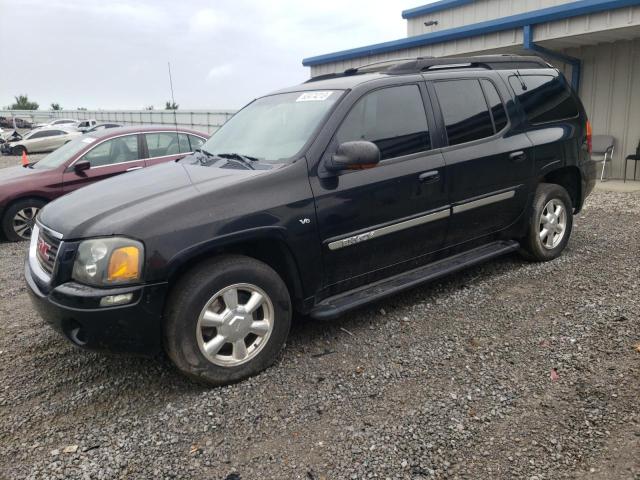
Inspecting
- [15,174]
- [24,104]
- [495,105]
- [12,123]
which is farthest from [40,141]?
[24,104]

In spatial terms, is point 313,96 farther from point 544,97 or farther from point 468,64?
point 544,97

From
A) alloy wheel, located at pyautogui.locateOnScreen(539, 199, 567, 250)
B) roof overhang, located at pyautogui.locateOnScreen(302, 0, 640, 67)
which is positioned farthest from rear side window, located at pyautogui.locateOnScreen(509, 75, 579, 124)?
roof overhang, located at pyautogui.locateOnScreen(302, 0, 640, 67)

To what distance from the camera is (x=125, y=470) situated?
2426mm

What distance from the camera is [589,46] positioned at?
10.3 m

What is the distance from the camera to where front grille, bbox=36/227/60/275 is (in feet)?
9.73

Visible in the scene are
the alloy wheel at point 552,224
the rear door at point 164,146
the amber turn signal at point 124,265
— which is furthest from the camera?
the rear door at point 164,146

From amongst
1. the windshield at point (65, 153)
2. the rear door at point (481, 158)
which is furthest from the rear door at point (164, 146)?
the rear door at point (481, 158)

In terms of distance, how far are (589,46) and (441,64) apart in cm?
788

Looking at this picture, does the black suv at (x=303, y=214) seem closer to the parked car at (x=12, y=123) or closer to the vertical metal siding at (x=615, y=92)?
the vertical metal siding at (x=615, y=92)

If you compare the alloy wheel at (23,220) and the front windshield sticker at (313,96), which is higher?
the front windshield sticker at (313,96)

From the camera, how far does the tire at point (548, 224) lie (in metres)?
4.75

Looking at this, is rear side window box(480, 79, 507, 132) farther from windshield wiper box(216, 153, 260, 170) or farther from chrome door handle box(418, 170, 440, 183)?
windshield wiper box(216, 153, 260, 170)

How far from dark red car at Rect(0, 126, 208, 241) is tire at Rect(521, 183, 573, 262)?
540 cm

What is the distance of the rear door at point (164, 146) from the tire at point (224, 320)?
16.7 feet
